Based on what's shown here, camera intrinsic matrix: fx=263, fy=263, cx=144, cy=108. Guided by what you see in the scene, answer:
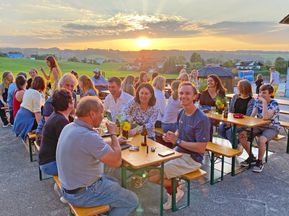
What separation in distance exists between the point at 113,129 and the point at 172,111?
2.14m

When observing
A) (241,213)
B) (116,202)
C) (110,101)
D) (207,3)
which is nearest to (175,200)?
(241,213)

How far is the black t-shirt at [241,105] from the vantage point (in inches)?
178

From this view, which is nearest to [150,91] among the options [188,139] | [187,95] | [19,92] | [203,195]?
[187,95]

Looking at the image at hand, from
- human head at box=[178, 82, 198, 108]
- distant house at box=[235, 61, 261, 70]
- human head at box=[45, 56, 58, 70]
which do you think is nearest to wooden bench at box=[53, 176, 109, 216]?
human head at box=[178, 82, 198, 108]

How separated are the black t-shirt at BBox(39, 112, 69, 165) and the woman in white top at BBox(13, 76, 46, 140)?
5.92 feet

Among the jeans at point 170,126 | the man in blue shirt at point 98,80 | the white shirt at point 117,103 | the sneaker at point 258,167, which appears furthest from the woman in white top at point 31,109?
the man in blue shirt at point 98,80

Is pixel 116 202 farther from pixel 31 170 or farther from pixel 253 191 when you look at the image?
pixel 31 170

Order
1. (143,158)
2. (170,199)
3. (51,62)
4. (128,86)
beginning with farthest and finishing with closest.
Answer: (51,62) → (128,86) → (170,199) → (143,158)

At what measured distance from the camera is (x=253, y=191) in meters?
3.42

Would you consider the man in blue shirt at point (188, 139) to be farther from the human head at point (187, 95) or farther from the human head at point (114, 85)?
the human head at point (114, 85)

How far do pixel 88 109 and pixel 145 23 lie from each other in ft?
30.8

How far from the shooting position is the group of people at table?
2.05m

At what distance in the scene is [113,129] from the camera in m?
2.29

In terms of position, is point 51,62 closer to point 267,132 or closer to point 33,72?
point 33,72
